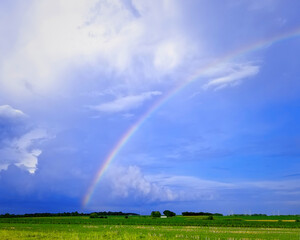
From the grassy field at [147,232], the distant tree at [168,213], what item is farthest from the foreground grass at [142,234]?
the distant tree at [168,213]

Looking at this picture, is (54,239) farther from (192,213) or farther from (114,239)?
(192,213)

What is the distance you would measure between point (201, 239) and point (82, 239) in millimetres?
13930

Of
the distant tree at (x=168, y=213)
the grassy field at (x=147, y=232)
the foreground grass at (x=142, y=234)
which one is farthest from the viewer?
the distant tree at (x=168, y=213)

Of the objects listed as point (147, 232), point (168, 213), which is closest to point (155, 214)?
point (168, 213)

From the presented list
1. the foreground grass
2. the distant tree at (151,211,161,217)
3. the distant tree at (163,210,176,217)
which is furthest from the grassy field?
the distant tree at (163,210,176,217)

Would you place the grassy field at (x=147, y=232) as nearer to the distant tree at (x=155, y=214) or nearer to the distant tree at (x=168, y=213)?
the distant tree at (x=155, y=214)

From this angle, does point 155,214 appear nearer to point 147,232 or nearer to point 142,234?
point 147,232

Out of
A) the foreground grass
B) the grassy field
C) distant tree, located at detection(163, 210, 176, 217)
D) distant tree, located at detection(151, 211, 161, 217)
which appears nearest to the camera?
the foreground grass

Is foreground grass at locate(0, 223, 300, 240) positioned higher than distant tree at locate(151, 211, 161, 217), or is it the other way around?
distant tree at locate(151, 211, 161, 217)

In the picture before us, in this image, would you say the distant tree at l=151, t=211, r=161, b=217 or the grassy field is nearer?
the grassy field

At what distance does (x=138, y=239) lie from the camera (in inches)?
1405

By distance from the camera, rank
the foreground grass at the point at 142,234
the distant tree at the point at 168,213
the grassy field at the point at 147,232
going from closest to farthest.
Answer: the foreground grass at the point at 142,234 < the grassy field at the point at 147,232 < the distant tree at the point at 168,213

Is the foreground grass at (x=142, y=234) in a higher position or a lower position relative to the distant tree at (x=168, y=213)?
lower

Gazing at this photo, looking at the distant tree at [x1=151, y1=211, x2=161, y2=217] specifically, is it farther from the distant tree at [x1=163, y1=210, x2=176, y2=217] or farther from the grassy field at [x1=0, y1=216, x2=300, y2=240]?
the grassy field at [x1=0, y1=216, x2=300, y2=240]
